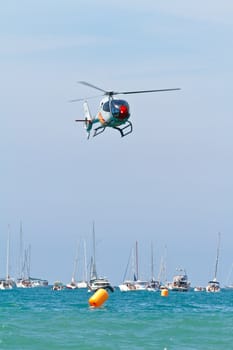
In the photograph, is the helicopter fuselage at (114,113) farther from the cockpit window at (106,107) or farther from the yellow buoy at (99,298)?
the yellow buoy at (99,298)

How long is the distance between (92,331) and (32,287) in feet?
466

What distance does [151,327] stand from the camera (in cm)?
6109

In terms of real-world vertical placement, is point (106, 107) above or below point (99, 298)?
above

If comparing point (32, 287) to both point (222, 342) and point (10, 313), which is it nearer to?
point (10, 313)

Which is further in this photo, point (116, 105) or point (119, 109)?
point (116, 105)

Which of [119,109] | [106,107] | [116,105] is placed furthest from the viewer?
[106,107]

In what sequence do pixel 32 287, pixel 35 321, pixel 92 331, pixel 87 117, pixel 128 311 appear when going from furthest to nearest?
pixel 32 287 < pixel 128 311 < pixel 35 321 < pixel 92 331 < pixel 87 117

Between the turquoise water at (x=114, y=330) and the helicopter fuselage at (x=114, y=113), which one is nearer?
the helicopter fuselage at (x=114, y=113)

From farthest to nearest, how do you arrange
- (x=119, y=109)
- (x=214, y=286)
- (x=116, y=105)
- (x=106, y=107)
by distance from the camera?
(x=214, y=286)
(x=106, y=107)
(x=116, y=105)
(x=119, y=109)

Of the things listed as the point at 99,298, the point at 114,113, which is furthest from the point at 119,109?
the point at 99,298

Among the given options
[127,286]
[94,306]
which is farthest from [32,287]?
[94,306]

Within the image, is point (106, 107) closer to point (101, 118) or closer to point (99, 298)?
point (101, 118)

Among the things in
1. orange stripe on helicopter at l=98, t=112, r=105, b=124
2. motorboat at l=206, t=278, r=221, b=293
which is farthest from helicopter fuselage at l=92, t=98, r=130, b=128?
motorboat at l=206, t=278, r=221, b=293

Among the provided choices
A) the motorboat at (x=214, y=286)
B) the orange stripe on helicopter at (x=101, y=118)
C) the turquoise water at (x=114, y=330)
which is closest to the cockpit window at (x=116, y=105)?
the orange stripe on helicopter at (x=101, y=118)
